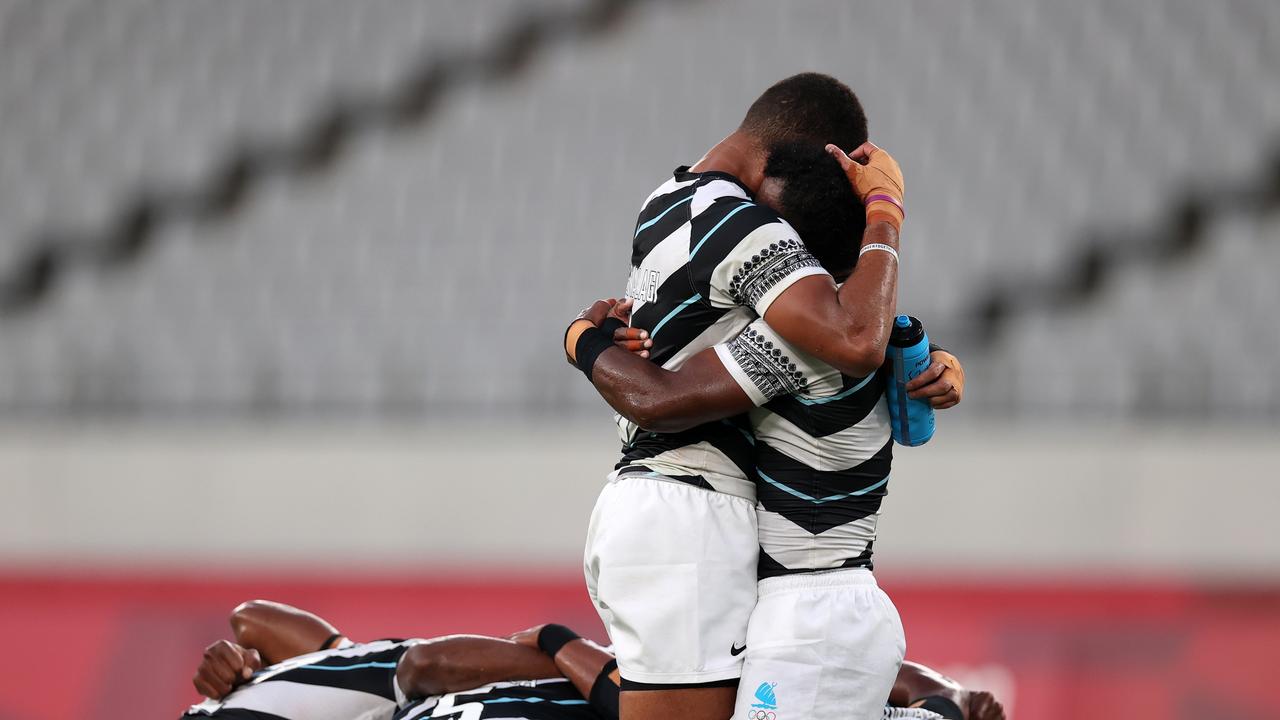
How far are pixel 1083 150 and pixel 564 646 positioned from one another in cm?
624

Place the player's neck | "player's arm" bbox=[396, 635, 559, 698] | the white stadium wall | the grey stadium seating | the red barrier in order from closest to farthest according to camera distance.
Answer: the player's neck → "player's arm" bbox=[396, 635, 559, 698] → the red barrier → the white stadium wall → the grey stadium seating

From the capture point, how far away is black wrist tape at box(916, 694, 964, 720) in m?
3.11

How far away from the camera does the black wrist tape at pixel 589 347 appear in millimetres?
2676

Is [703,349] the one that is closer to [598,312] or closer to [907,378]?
[598,312]

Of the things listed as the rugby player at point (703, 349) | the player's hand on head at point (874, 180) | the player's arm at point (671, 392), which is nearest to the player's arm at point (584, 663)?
the rugby player at point (703, 349)

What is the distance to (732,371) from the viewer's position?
256cm

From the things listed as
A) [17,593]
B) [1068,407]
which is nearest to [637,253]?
[17,593]

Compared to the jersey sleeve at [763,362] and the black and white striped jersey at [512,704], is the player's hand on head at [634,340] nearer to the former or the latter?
the jersey sleeve at [763,362]

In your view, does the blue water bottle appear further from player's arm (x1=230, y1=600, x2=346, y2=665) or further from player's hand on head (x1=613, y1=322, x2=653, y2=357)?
player's arm (x1=230, y1=600, x2=346, y2=665)

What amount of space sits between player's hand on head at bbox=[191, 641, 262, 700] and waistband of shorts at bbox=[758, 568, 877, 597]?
52.7 inches

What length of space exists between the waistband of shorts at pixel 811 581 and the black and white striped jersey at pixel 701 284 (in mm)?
183

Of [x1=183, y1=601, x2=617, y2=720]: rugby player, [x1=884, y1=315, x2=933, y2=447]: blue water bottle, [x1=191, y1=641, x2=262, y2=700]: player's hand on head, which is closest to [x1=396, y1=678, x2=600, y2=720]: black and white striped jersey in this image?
[x1=183, y1=601, x2=617, y2=720]: rugby player

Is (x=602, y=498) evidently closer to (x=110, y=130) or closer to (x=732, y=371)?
(x=732, y=371)

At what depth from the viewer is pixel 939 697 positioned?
10.4ft
